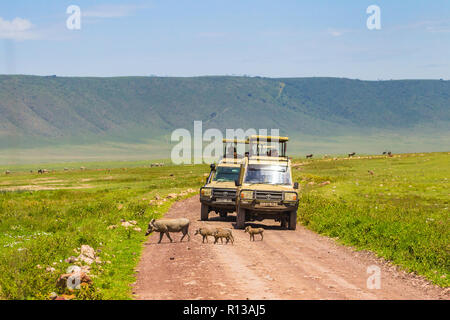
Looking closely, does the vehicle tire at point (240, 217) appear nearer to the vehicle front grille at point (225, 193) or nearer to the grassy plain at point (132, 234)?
the vehicle front grille at point (225, 193)

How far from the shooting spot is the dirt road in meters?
13.0

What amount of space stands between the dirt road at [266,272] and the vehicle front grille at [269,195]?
8.82 ft

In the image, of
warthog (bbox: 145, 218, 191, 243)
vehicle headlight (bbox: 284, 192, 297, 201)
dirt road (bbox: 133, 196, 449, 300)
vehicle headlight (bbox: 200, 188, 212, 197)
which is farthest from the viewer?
vehicle headlight (bbox: 200, 188, 212, 197)

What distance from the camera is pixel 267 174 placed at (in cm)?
2667

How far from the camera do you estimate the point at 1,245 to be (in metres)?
21.5

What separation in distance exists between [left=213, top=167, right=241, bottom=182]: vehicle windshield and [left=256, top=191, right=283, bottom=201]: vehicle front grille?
217 inches

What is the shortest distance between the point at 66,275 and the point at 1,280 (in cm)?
133

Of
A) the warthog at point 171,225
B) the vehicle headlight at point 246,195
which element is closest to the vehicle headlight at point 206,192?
the vehicle headlight at point 246,195

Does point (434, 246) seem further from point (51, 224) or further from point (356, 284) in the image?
point (51, 224)

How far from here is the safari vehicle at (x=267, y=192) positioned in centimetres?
2448

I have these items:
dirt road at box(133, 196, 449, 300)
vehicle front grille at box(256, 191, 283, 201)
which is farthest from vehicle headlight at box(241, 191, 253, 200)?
dirt road at box(133, 196, 449, 300)

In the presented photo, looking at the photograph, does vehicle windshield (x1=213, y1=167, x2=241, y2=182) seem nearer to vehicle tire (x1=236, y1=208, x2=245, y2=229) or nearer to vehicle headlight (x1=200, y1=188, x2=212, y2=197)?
vehicle headlight (x1=200, y1=188, x2=212, y2=197)

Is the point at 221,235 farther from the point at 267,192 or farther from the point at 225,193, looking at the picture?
the point at 225,193
